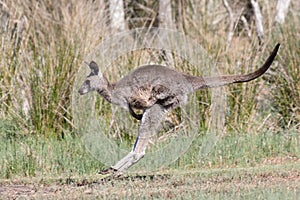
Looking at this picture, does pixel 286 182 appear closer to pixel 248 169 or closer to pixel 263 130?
pixel 248 169

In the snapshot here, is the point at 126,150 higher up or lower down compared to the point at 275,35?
lower down

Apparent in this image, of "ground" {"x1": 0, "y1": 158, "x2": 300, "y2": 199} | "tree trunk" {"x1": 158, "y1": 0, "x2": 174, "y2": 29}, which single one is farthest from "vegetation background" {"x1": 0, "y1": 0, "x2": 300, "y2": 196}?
"tree trunk" {"x1": 158, "y1": 0, "x2": 174, "y2": 29}

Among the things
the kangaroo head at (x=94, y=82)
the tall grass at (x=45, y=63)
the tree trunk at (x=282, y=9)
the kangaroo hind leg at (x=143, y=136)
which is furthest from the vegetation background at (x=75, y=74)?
the kangaroo hind leg at (x=143, y=136)

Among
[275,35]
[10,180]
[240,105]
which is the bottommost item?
[10,180]

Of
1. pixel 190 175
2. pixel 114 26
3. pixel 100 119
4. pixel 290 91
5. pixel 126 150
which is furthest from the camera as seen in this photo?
pixel 114 26

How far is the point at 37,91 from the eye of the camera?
32.8 ft

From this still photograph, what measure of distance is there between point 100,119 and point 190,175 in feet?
8.84

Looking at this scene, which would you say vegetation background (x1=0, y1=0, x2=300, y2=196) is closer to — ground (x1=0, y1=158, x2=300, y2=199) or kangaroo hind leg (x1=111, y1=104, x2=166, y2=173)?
ground (x1=0, y1=158, x2=300, y2=199)

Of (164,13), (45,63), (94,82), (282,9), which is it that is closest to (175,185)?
(94,82)

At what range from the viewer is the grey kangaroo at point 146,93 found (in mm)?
6883

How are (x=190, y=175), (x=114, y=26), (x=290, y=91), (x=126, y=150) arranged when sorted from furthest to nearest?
(x=114, y=26), (x=290, y=91), (x=126, y=150), (x=190, y=175)

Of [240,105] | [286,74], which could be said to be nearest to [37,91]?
[240,105]

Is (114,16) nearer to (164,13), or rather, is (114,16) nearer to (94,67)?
(164,13)

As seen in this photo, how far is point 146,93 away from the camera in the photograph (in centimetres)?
691
